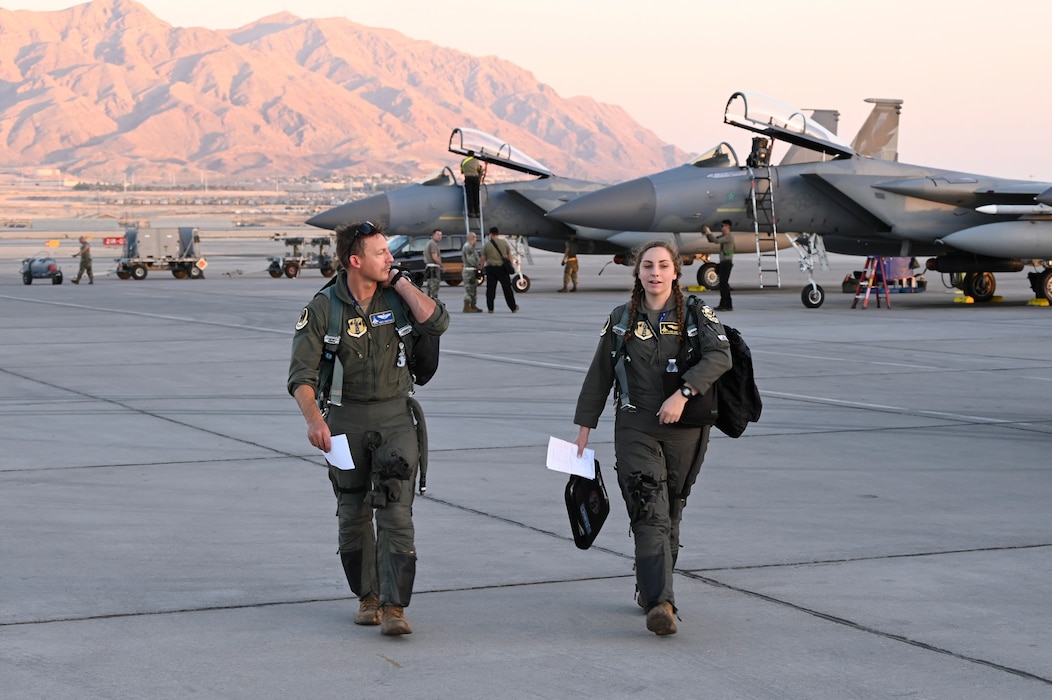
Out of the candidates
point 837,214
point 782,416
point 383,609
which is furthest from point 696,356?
point 837,214

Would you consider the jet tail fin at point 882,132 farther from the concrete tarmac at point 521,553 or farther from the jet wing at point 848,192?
the concrete tarmac at point 521,553

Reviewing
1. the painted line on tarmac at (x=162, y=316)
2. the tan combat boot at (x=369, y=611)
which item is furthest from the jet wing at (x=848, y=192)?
the tan combat boot at (x=369, y=611)

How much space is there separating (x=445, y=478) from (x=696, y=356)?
Answer: 3.40 metres

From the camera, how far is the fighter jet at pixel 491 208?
1260 inches

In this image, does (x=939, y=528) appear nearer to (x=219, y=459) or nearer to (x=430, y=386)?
(x=219, y=459)

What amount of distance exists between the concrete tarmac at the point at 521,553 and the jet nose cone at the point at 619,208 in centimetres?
1267

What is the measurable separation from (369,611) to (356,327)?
1113 millimetres

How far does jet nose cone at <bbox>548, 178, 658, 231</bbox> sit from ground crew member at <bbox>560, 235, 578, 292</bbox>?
4.64 meters

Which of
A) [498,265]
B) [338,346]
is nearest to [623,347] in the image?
[338,346]

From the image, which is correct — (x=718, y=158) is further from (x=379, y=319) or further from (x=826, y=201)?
(x=379, y=319)

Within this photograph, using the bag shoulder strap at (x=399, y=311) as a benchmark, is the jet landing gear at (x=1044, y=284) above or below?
below

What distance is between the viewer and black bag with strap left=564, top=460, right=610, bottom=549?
18.6 ft

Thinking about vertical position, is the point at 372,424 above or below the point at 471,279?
below

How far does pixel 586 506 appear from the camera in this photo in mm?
5719
